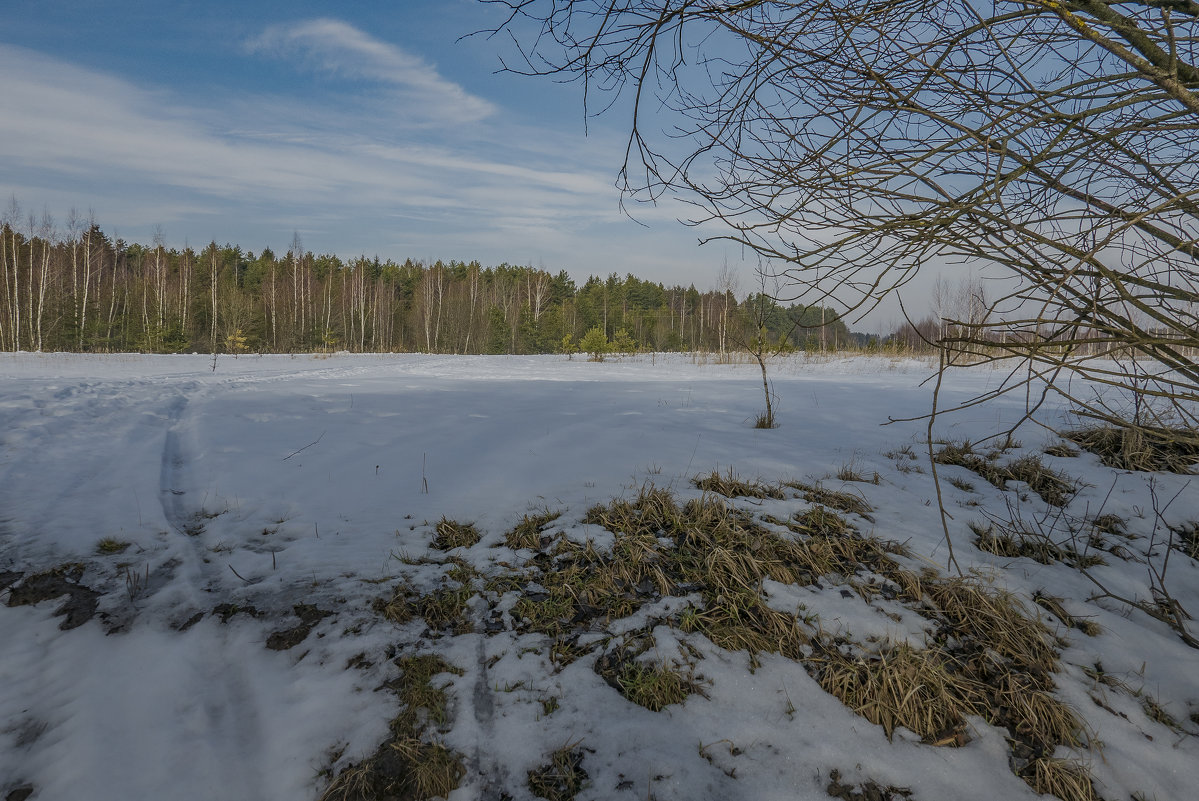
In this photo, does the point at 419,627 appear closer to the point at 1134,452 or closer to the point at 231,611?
the point at 231,611

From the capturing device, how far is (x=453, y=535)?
313 centimetres

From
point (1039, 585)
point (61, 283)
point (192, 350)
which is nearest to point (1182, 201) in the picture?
point (1039, 585)

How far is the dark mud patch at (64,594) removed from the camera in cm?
238

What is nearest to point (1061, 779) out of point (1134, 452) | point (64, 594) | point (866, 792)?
point (866, 792)

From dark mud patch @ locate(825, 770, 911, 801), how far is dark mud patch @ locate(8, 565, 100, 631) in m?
3.08

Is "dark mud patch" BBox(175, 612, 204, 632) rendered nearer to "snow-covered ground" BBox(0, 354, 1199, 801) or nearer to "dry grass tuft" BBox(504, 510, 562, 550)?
"snow-covered ground" BBox(0, 354, 1199, 801)

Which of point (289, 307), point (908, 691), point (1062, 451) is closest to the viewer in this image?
point (908, 691)

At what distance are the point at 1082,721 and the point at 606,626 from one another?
5.77ft

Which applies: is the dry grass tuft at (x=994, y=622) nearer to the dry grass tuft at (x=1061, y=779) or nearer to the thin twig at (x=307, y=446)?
the dry grass tuft at (x=1061, y=779)

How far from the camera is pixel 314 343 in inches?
1352

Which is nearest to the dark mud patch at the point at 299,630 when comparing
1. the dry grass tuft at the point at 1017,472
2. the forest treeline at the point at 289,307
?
the dry grass tuft at the point at 1017,472

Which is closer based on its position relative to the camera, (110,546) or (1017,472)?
(110,546)

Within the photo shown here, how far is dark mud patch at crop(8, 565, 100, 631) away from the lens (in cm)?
238

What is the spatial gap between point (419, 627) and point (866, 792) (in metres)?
1.78
